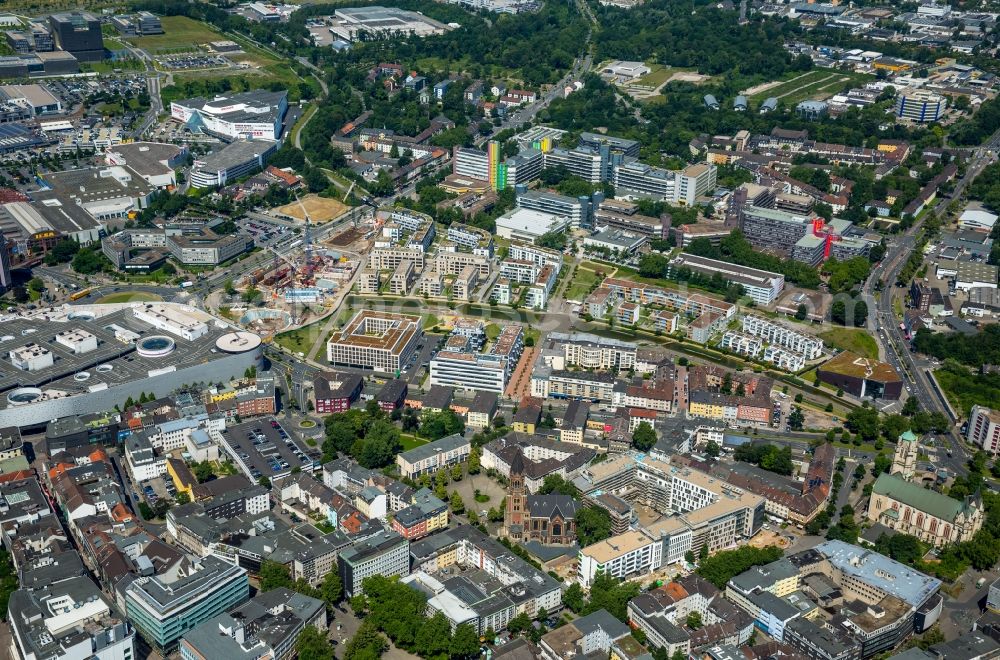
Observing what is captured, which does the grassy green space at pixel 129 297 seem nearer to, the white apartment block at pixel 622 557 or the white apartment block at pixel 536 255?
the white apartment block at pixel 536 255

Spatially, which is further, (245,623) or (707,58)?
(707,58)

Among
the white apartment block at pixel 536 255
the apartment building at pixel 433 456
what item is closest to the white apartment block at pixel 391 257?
the white apartment block at pixel 536 255

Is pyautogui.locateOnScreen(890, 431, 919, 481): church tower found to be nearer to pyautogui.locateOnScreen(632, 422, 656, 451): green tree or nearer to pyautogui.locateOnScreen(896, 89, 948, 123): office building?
pyautogui.locateOnScreen(632, 422, 656, 451): green tree

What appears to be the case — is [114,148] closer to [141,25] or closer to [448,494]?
[141,25]

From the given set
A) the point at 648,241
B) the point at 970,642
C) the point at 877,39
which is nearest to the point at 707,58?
the point at 877,39

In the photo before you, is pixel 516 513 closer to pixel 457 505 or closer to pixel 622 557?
pixel 457 505

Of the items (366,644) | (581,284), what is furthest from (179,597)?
(581,284)

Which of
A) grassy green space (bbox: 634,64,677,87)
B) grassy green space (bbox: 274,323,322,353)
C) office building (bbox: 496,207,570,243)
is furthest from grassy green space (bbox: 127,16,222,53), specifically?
grassy green space (bbox: 274,323,322,353)
